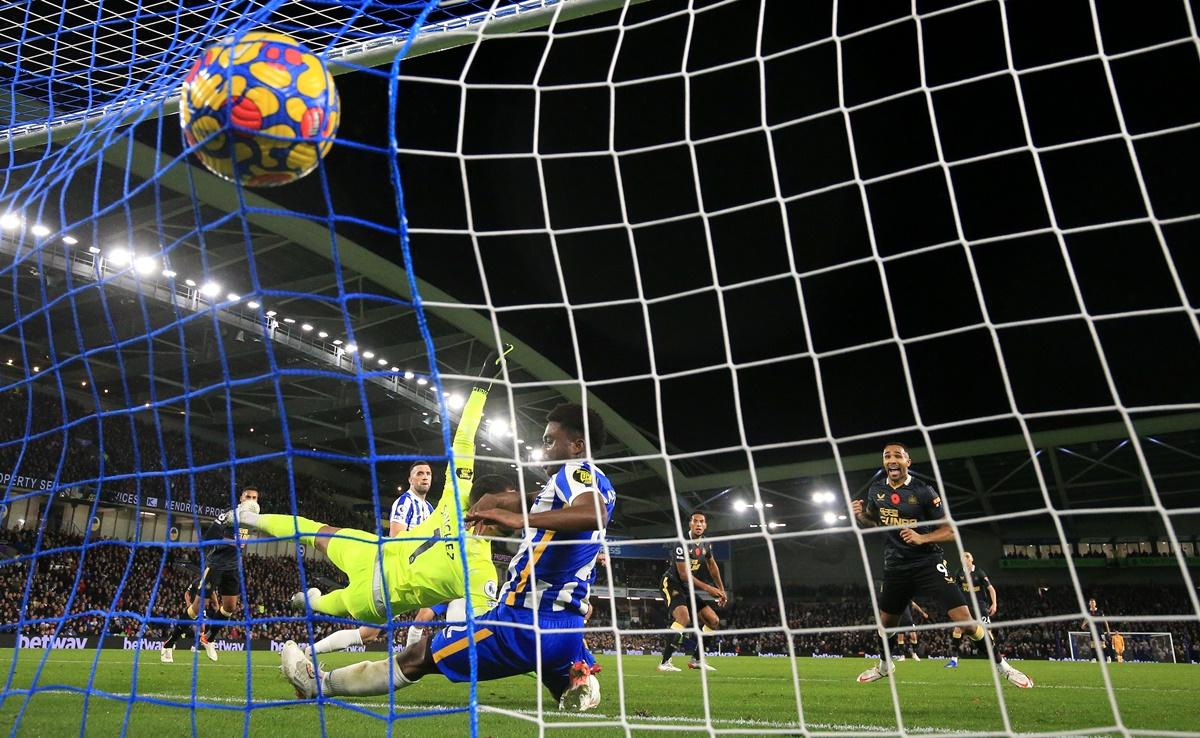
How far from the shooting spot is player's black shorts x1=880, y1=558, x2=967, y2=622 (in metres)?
→ 6.45

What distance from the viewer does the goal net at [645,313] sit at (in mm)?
4527

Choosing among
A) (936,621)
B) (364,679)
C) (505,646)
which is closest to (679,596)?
(364,679)

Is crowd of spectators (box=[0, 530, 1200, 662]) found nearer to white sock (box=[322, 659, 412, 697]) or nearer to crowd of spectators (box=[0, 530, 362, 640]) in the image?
crowd of spectators (box=[0, 530, 362, 640])

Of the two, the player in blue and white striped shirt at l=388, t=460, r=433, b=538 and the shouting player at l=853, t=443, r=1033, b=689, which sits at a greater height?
the player in blue and white striped shirt at l=388, t=460, r=433, b=538

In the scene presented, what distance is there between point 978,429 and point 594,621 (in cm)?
1758

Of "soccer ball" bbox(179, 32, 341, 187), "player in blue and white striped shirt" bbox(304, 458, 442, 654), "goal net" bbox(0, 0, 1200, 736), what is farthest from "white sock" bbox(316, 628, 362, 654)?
"soccer ball" bbox(179, 32, 341, 187)

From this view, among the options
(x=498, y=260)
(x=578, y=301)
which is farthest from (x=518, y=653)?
(x=498, y=260)

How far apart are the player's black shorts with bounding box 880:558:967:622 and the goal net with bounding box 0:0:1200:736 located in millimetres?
701

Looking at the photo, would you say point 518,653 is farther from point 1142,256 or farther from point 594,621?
point 594,621

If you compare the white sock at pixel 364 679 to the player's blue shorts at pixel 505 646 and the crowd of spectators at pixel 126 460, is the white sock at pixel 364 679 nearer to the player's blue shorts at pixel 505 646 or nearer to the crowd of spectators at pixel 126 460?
the player's blue shorts at pixel 505 646

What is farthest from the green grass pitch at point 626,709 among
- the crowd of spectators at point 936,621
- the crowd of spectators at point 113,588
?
the crowd of spectators at point 936,621

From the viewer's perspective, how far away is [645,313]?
12.7ft

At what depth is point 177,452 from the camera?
1082 inches

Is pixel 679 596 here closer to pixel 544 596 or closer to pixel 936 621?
pixel 544 596
